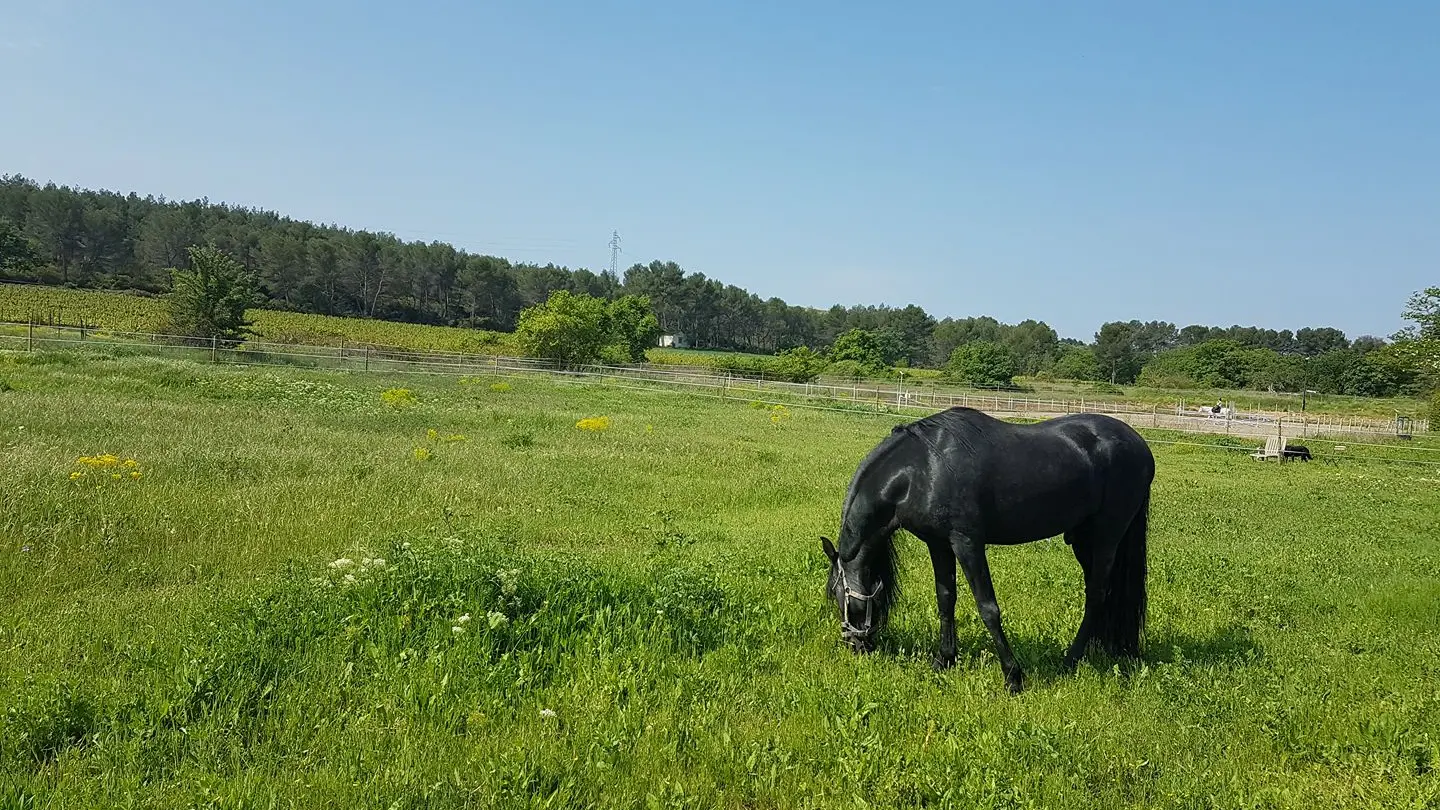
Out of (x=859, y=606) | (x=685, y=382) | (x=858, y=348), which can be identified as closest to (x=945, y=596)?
(x=859, y=606)

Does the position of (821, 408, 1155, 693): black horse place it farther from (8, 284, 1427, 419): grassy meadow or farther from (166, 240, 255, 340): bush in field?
(8, 284, 1427, 419): grassy meadow

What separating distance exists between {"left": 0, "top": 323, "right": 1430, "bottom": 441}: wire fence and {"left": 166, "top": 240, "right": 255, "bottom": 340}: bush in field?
206cm

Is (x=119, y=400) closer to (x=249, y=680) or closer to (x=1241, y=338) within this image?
(x=249, y=680)

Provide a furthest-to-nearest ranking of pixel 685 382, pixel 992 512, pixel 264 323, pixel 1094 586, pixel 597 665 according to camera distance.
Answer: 1. pixel 264 323
2. pixel 685 382
3. pixel 1094 586
4. pixel 992 512
5. pixel 597 665

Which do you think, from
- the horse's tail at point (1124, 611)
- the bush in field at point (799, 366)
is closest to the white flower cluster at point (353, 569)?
the horse's tail at point (1124, 611)

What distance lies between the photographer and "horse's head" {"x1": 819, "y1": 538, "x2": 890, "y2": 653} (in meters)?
5.66

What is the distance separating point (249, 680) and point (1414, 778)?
6.24 meters

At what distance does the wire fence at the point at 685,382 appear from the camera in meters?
36.1

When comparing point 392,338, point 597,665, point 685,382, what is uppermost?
point 392,338

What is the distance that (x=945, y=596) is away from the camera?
557 centimetres

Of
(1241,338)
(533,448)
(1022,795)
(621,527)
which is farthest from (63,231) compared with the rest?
(1241,338)

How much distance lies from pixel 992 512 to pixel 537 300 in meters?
130

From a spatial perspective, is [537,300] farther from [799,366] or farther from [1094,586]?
[1094,586]

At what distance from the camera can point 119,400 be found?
56.2 feet
